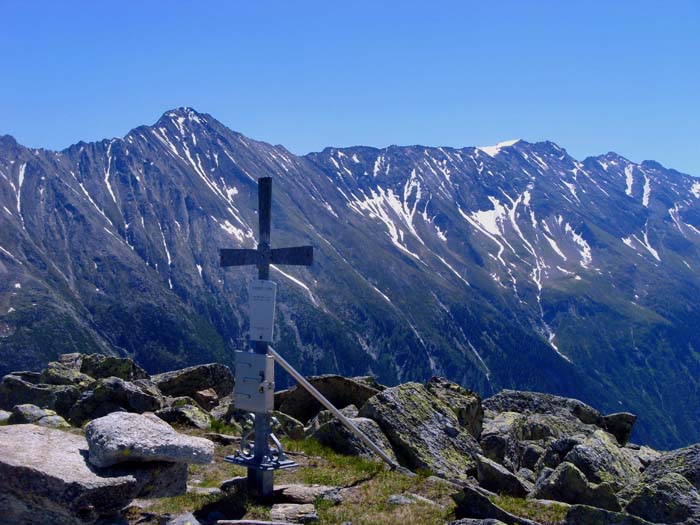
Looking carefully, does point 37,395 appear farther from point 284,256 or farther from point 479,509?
point 479,509

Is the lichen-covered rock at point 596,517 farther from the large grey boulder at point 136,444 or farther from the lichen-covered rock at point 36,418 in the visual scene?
the lichen-covered rock at point 36,418

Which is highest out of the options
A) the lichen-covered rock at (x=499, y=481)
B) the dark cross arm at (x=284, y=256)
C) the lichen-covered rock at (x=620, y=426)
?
the dark cross arm at (x=284, y=256)

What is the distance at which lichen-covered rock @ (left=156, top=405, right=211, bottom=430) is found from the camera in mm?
24516

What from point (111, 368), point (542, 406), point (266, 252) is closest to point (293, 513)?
point (266, 252)

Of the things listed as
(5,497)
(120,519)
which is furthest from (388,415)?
(5,497)

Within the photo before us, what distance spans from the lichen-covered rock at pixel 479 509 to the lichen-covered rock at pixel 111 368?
2142 cm

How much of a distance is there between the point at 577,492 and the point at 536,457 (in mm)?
6798

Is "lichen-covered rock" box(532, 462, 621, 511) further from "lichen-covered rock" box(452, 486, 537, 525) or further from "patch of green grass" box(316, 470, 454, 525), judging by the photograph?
"lichen-covered rock" box(452, 486, 537, 525)

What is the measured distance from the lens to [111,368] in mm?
33844

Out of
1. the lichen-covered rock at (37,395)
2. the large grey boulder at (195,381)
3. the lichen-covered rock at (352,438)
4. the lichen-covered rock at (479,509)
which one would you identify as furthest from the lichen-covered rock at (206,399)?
the lichen-covered rock at (479,509)

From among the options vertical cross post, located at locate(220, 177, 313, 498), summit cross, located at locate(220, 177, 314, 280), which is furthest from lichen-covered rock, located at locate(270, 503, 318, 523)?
summit cross, located at locate(220, 177, 314, 280)

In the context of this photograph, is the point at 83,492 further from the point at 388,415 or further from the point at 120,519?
the point at 388,415

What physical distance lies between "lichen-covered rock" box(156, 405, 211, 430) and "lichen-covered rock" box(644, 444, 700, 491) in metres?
14.2

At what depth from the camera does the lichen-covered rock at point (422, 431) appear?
20688 mm
